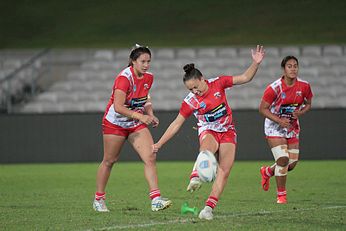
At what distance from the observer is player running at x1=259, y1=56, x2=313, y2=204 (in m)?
12.8

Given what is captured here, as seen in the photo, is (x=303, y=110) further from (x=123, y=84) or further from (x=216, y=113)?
(x=123, y=84)

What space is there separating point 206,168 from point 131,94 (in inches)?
76.6

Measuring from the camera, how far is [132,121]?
1152 cm

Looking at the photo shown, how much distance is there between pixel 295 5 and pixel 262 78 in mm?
5872

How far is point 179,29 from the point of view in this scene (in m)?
31.1

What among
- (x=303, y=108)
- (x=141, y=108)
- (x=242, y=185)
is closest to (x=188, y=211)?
(x=141, y=108)

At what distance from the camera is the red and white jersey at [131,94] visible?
1131 centimetres

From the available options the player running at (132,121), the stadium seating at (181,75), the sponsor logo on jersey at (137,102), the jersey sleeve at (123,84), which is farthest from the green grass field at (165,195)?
the stadium seating at (181,75)

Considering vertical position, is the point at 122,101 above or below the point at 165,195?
above

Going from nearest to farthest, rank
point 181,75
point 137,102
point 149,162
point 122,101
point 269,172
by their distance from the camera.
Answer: point 122,101 < point 149,162 < point 137,102 < point 269,172 < point 181,75

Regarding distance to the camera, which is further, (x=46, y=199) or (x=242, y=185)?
(x=242, y=185)

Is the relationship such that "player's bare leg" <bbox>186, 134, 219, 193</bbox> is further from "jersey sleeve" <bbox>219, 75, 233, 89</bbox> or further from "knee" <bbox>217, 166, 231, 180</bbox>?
"jersey sleeve" <bbox>219, 75, 233, 89</bbox>

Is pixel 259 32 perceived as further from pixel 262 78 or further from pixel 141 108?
pixel 141 108

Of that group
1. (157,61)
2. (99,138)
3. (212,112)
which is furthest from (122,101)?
(157,61)
